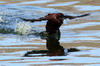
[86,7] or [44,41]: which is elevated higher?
[86,7]

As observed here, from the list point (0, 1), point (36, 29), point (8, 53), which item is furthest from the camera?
point (0, 1)

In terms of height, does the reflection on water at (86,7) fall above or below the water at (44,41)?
above

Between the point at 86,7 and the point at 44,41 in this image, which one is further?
the point at 86,7

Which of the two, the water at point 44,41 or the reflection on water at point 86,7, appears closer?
the water at point 44,41

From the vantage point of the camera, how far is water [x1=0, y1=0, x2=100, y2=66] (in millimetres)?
8344

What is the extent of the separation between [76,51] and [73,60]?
2.91 ft

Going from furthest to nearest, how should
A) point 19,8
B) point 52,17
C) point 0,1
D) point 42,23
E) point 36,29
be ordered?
point 0,1 < point 19,8 < point 42,23 < point 36,29 < point 52,17

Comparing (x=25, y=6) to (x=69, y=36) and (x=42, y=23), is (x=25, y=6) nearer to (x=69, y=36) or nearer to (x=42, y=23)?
(x=42, y=23)

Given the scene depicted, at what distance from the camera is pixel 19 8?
1522cm

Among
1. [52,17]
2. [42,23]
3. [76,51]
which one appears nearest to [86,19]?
[42,23]

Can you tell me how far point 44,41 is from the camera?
10.4 meters

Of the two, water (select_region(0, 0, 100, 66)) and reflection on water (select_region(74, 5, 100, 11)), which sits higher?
reflection on water (select_region(74, 5, 100, 11))

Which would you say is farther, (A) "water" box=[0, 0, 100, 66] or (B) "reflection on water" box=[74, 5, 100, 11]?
(B) "reflection on water" box=[74, 5, 100, 11]

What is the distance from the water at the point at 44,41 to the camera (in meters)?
8.34
